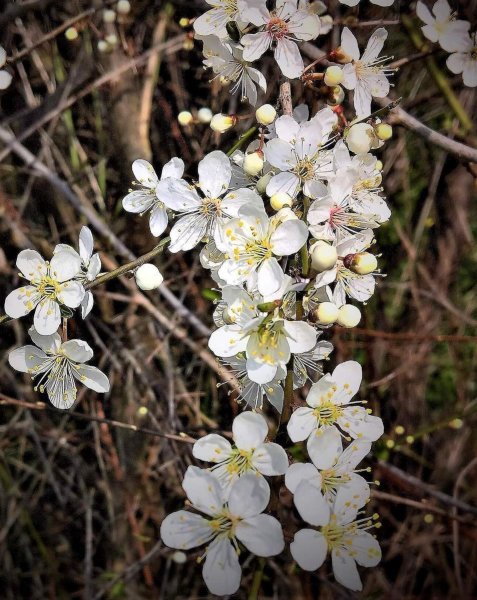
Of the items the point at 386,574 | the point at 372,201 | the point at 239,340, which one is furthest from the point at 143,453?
the point at 372,201

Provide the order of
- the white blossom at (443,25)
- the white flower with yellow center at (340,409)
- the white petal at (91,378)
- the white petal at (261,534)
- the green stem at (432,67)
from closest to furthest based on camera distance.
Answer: the white petal at (261,534), the white flower with yellow center at (340,409), the white petal at (91,378), the white blossom at (443,25), the green stem at (432,67)

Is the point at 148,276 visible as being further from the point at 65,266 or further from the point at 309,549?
the point at 309,549

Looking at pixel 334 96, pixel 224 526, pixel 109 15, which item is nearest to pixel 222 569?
pixel 224 526

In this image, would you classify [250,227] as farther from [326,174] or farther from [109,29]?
[109,29]

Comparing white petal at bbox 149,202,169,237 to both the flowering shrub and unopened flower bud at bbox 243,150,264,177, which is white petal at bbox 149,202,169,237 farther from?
unopened flower bud at bbox 243,150,264,177

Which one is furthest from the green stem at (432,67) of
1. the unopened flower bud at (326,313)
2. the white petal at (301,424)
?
the white petal at (301,424)

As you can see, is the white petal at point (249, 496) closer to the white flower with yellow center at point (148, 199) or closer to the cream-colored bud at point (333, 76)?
the white flower with yellow center at point (148, 199)

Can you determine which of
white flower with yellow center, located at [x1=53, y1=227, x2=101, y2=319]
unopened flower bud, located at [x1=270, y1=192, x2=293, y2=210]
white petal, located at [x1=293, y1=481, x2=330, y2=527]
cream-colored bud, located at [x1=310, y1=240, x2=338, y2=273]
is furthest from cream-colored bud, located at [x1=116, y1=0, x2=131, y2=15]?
white petal, located at [x1=293, y1=481, x2=330, y2=527]
